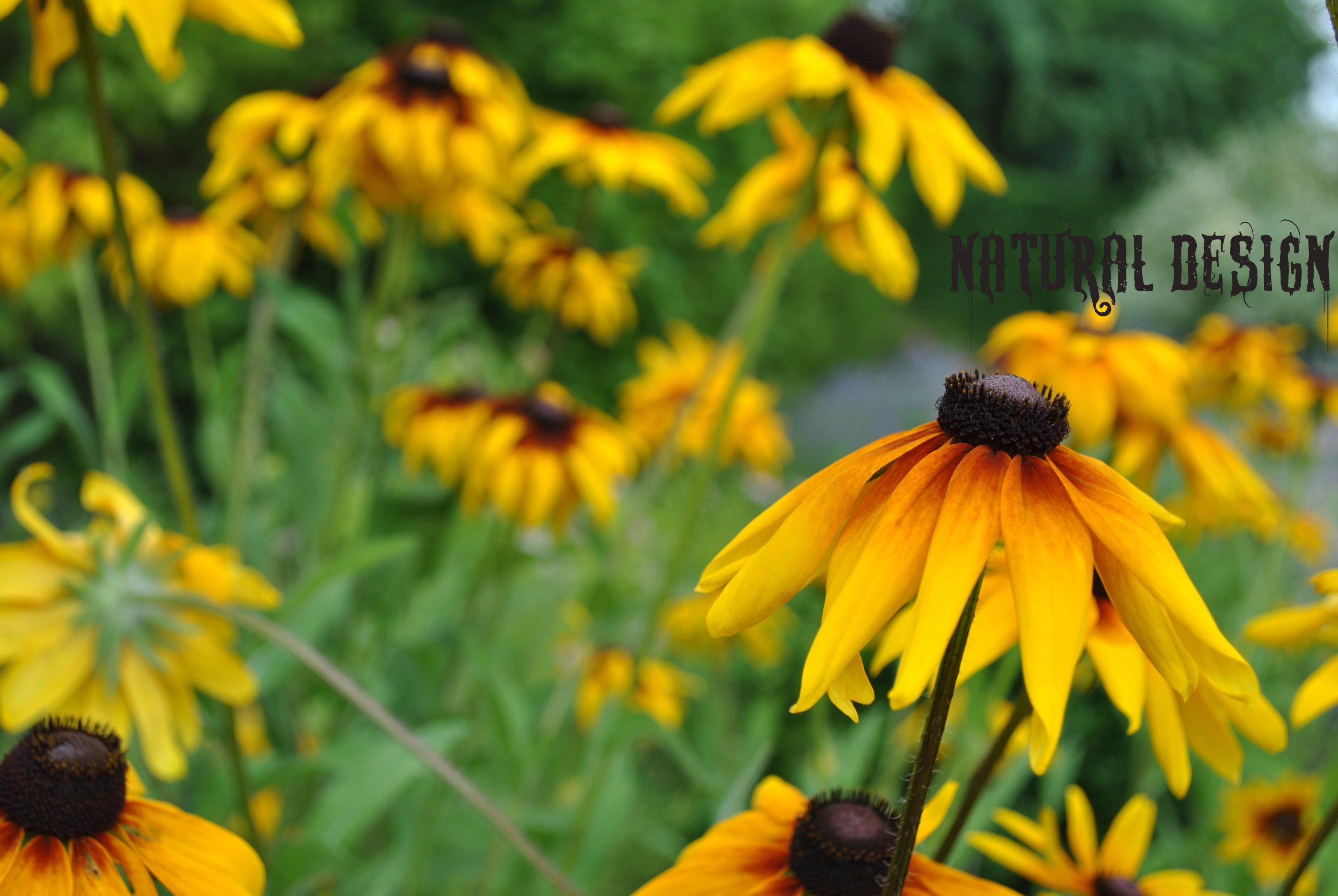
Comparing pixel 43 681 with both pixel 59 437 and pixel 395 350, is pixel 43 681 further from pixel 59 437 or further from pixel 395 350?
pixel 59 437

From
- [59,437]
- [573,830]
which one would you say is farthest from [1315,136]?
[573,830]

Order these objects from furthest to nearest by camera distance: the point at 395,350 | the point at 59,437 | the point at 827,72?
the point at 59,437 → the point at 395,350 → the point at 827,72

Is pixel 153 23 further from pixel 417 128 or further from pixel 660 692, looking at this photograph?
pixel 660 692

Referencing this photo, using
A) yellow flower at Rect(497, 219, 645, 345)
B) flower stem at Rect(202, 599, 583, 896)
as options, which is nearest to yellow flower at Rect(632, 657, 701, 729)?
yellow flower at Rect(497, 219, 645, 345)

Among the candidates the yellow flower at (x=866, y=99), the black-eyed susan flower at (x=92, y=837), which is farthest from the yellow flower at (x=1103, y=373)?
the black-eyed susan flower at (x=92, y=837)

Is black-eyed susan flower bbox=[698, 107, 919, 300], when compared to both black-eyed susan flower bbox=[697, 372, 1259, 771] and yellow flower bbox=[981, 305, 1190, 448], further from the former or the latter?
black-eyed susan flower bbox=[697, 372, 1259, 771]

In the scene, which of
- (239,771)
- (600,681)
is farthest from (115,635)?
(600,681)

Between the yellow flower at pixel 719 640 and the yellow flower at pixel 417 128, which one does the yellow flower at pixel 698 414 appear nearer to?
the yellow flower at pixel 719 640

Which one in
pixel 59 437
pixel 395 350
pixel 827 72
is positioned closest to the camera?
pixel 827 72
